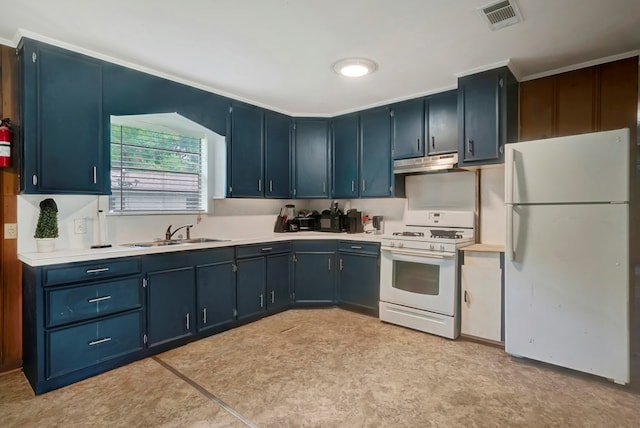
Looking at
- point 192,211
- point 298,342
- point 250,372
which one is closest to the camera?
point 250,372

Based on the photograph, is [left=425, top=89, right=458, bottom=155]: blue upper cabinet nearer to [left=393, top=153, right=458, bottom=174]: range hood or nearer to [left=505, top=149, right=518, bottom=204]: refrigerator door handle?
[left=393, top=153, right=458, bottom=174]: range hood

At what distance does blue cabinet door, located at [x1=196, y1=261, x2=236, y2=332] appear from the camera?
3.04 m

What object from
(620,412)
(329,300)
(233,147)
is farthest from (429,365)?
(233,147)

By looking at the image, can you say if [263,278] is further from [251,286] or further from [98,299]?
[98,299]

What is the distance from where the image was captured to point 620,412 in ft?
6.46

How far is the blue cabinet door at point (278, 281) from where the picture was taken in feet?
12.2

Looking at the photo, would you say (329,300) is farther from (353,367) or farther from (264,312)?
(353,367)

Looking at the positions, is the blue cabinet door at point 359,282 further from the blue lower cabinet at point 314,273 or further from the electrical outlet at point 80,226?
the electrical outlet at point 80,226

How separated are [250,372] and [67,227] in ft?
6.16

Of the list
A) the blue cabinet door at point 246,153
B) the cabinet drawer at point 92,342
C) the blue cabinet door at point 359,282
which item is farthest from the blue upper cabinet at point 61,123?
the blue cabinet door at point 359,282

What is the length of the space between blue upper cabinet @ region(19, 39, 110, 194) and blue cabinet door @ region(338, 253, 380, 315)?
99.8 inches

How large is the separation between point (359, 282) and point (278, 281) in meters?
0.94

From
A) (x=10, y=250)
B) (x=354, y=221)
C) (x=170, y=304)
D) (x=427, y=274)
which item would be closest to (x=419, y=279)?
(x=427, y=274)

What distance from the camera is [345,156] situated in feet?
13.9
